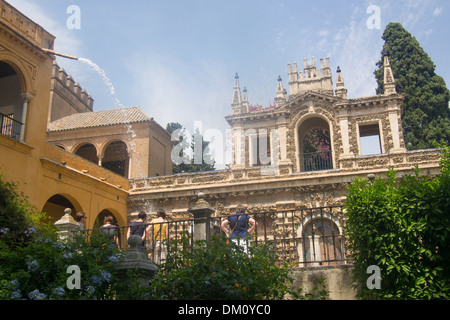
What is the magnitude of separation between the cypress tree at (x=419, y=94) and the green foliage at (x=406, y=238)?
1864 centimetres

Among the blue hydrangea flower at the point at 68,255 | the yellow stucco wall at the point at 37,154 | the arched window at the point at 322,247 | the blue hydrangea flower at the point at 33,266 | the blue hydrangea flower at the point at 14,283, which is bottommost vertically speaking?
the blue hydrangea flower at the point at 14,283

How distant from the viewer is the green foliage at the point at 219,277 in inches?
223

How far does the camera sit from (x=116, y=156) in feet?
82.4

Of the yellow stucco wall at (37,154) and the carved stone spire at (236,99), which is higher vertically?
the carved stone spire at (236,99)

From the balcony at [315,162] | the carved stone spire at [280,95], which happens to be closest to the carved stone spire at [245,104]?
the carved stone spire at [280,95]

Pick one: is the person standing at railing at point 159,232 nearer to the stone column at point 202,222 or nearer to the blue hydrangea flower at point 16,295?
the stone column at point 202,222

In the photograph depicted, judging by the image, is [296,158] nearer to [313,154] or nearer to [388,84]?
[313,154]

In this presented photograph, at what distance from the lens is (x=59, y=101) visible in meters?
29.0

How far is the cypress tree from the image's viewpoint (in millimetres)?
24381

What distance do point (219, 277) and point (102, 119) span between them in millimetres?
20000

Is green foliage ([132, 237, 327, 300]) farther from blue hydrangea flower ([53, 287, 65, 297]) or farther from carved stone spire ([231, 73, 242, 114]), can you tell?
carved stone spire ([231, 73, 242, 114])

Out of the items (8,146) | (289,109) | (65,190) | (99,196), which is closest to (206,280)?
(8,146)

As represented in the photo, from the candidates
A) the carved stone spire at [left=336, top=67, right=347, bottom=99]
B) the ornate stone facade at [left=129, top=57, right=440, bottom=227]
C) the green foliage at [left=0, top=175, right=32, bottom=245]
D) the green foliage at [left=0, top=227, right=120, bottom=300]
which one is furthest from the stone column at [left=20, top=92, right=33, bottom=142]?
the carved stone spire at [left=336, top=67, right=347, bottom=99]
